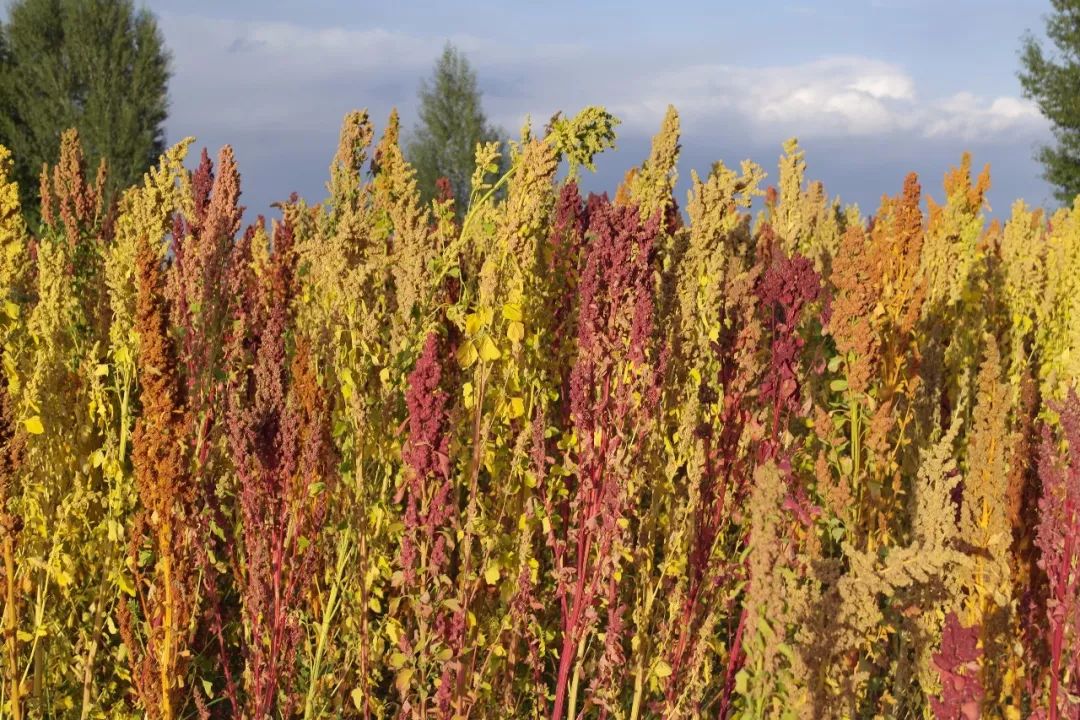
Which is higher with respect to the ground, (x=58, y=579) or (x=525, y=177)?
(x=525, y=177)

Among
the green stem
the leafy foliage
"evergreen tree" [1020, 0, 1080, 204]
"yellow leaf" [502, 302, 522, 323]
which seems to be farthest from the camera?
"evergreen tree" [1020, 0, 1080, 204]

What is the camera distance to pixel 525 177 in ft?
10.1

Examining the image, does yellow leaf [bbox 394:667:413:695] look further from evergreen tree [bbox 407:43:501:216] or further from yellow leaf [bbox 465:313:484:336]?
evergreen tree [bbox 407:43:501:216]

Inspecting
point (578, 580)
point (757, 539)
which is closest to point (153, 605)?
point (578, 580)

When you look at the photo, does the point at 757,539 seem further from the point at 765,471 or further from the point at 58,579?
the point at 58,579

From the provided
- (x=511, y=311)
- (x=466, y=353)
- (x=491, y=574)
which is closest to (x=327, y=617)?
(x=491, y=574)

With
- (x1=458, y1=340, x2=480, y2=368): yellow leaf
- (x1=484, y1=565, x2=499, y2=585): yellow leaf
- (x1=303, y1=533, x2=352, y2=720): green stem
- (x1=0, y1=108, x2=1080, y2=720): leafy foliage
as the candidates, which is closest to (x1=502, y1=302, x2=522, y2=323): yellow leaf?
(x1=0, y1=108, x2=1080, y2=720): leafy foliage

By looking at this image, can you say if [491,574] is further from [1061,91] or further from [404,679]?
[1061,91]

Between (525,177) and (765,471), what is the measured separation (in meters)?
1.27

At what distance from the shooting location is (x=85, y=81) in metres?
36.8

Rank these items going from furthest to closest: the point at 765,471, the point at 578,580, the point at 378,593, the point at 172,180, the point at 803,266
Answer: the point at 172,180 → the point at 803,266 → the point at 378,593 → the point at 578,580 → the point at 765,471

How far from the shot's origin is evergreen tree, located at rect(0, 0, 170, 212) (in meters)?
34.7

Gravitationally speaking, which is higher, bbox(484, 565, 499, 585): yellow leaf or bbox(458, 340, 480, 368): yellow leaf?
bbox(458, 340, 480, 368): yellow leaf

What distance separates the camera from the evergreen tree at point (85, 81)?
1364 inches
